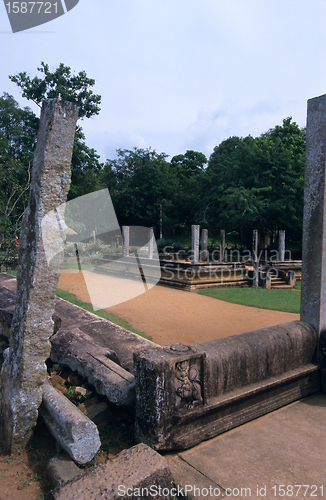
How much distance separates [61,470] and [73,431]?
0.65 feet

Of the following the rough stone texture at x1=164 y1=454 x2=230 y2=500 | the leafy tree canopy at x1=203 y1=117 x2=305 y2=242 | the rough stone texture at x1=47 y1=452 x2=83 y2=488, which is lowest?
the rough stone texture at x1=164 y1=454 x2=230 y2=500

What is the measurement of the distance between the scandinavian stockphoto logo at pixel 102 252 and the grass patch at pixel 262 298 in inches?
106

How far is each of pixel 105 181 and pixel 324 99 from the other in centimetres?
2723

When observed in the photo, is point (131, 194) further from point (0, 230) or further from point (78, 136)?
point (0, 230)

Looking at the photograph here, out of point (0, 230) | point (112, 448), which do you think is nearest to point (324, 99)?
point (112, 448)

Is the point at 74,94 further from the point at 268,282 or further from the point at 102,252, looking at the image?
the point at 268,282

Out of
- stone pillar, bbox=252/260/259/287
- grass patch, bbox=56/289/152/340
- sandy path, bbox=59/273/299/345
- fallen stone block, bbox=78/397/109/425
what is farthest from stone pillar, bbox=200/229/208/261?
fallen stone block, bbox=78/397/109/425

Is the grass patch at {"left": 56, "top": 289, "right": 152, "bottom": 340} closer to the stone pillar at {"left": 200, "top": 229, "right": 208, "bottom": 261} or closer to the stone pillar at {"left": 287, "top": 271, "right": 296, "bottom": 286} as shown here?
the stone pillar at {"left": 287, "top": 271, "right": 296, "bottom": 286}

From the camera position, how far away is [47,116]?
2.04 metres

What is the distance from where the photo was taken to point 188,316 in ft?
23.0

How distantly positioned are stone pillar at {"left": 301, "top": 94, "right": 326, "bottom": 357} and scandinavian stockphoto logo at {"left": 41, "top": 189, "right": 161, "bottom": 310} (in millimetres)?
2339

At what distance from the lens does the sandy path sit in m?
5.57
